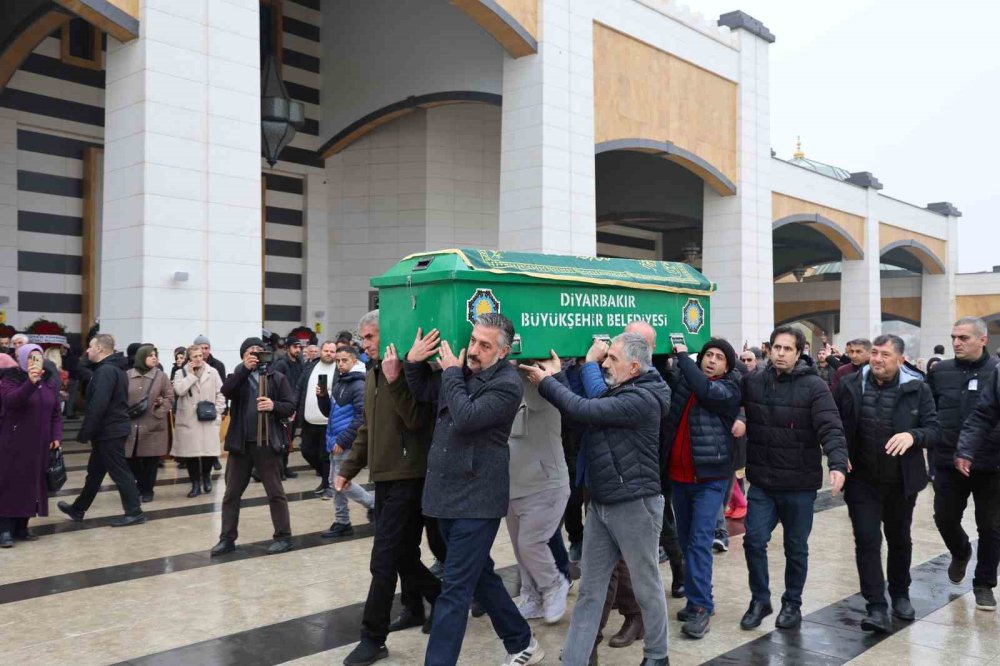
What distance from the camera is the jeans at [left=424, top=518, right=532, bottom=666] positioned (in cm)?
384

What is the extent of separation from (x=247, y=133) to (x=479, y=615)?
851 centimetres

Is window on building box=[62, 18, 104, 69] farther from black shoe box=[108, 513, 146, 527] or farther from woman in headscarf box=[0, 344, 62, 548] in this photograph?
black shoe box=[108, 513, 146, 527]

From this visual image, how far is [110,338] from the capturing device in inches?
318

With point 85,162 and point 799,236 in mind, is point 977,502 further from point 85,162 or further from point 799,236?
point 799,236

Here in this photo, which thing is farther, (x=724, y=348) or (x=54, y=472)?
(x=54, y=472)

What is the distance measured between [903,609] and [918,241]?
2761cm

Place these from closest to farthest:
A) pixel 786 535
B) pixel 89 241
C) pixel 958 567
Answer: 1. pixel 786 535
2. pixel 958 567
3. pixel 89 241

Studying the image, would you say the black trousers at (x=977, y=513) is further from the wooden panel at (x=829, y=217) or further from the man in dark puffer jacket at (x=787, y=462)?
the wooden panel at (x=829, y=217)

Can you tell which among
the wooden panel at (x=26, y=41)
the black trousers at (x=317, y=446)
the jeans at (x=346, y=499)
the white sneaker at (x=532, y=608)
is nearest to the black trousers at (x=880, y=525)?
the white sneaker at (x=532, y=608)

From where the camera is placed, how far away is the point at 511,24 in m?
14.0

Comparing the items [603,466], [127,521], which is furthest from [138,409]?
[603,466]

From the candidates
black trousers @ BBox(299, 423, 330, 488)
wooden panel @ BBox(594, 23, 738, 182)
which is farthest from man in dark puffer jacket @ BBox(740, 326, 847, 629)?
wooden panel @ BBox(594, 23, 738, 182)

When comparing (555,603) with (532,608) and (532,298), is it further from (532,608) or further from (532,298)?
(532,298)

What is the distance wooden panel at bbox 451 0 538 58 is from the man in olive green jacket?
415 inches
